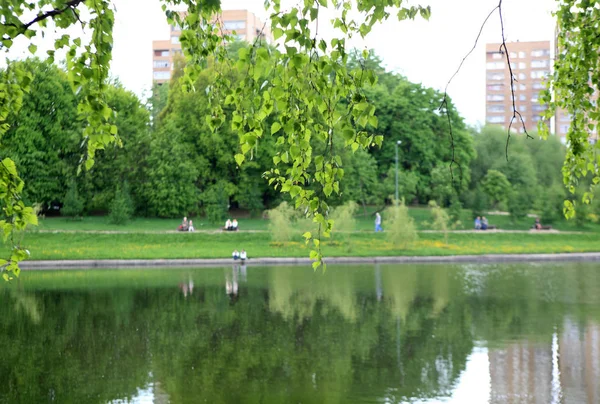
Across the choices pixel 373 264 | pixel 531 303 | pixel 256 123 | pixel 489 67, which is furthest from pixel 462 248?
pixel 489 67

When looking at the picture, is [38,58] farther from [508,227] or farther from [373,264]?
[508,227]

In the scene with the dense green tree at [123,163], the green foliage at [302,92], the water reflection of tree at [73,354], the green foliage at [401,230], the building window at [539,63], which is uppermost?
→ the building window at [539,63]

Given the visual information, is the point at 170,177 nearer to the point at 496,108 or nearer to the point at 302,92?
the point at 302,92

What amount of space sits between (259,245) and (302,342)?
2841cm

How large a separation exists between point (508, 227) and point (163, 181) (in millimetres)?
26659

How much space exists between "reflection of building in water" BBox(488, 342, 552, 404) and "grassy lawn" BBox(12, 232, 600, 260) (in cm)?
2557

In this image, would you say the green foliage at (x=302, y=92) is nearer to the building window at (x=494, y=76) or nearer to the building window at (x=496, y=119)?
the building window at (x=494, y=76)

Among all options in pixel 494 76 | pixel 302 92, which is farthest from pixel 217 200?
pixel 494 76

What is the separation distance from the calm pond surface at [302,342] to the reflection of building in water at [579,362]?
4cm

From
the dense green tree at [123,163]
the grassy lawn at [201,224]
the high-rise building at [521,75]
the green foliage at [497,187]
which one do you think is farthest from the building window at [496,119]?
the dense green tree at [123,163]

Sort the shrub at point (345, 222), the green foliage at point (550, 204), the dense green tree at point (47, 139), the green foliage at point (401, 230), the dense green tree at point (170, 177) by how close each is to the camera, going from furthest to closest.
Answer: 1. the dense green tree at point (170, 177)
2. the green foliage at point (550, 204)
3. the dense green tree at point (47, 139)
4. the shrub at point (345, 222)
5. the green foliage at point (401, 230)

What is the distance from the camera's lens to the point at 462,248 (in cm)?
4281

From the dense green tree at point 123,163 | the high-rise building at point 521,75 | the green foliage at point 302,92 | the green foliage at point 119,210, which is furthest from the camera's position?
the high-rise building at point 521,75

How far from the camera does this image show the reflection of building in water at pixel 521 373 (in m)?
10.9
